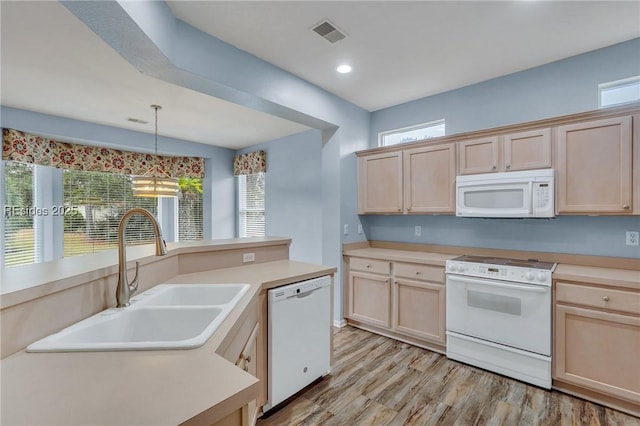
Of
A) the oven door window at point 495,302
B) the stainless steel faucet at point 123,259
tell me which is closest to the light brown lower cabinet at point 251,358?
the stainless steel faucet at point 123,259

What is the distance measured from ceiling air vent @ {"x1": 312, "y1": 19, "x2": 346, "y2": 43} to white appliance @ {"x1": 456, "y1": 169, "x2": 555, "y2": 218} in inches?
67.9

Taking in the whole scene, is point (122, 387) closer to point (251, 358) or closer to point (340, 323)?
point (251, 358)

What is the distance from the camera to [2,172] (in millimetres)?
3547

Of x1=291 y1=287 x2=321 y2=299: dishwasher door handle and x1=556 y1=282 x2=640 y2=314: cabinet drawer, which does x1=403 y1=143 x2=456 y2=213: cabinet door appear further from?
x1=291 y1=287 x2=321 y2=299: dishwasher door handle

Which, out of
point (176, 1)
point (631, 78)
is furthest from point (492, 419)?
point (176, 1)

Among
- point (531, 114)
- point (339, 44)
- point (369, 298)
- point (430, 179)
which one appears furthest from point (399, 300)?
point (339, 44)

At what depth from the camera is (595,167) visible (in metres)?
2.33

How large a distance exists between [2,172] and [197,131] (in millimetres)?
2317

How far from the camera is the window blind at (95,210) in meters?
4.38

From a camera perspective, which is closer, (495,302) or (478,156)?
(495,302)

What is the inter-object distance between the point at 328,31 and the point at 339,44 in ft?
0.68

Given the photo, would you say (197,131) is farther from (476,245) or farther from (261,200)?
(476,245)

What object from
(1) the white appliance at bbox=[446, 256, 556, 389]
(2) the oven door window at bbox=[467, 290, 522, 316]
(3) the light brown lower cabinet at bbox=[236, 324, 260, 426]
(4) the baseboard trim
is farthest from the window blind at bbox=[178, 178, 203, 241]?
(2) the oven door window at bbox=[467, 290, 522, 316]

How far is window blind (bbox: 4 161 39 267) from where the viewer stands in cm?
364
